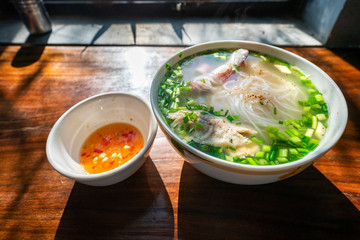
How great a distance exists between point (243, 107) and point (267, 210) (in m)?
0.65

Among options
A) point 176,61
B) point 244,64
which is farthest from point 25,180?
point 244,64

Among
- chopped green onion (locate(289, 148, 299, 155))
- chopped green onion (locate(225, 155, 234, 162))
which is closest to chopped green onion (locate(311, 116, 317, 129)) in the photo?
chopped green onion (locate(289, 148, 299, 155))

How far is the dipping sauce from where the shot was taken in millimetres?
1307

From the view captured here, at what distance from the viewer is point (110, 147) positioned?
1.40 m

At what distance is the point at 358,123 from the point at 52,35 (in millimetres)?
3629

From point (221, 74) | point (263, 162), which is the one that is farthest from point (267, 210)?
point (221, 74)

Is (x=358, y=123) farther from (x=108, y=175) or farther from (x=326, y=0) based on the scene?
(x=326, y=0)

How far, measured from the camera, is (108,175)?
3.45 feet

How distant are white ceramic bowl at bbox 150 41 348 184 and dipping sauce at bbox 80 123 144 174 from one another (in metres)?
0.37

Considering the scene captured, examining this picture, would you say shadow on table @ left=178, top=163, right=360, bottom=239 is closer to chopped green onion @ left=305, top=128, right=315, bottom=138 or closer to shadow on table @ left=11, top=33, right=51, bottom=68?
chopped green onion @ left=305, top=128, right=315, bottom=138

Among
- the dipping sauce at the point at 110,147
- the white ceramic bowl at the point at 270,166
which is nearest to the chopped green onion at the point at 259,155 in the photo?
the white ceramic bowl at the point at 270,166

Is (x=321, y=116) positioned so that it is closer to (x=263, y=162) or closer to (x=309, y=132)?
(x=309, y=132)

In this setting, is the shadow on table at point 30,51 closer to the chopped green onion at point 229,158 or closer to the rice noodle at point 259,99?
the rice noodle at point 259,99

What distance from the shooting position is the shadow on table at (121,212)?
1.09m
